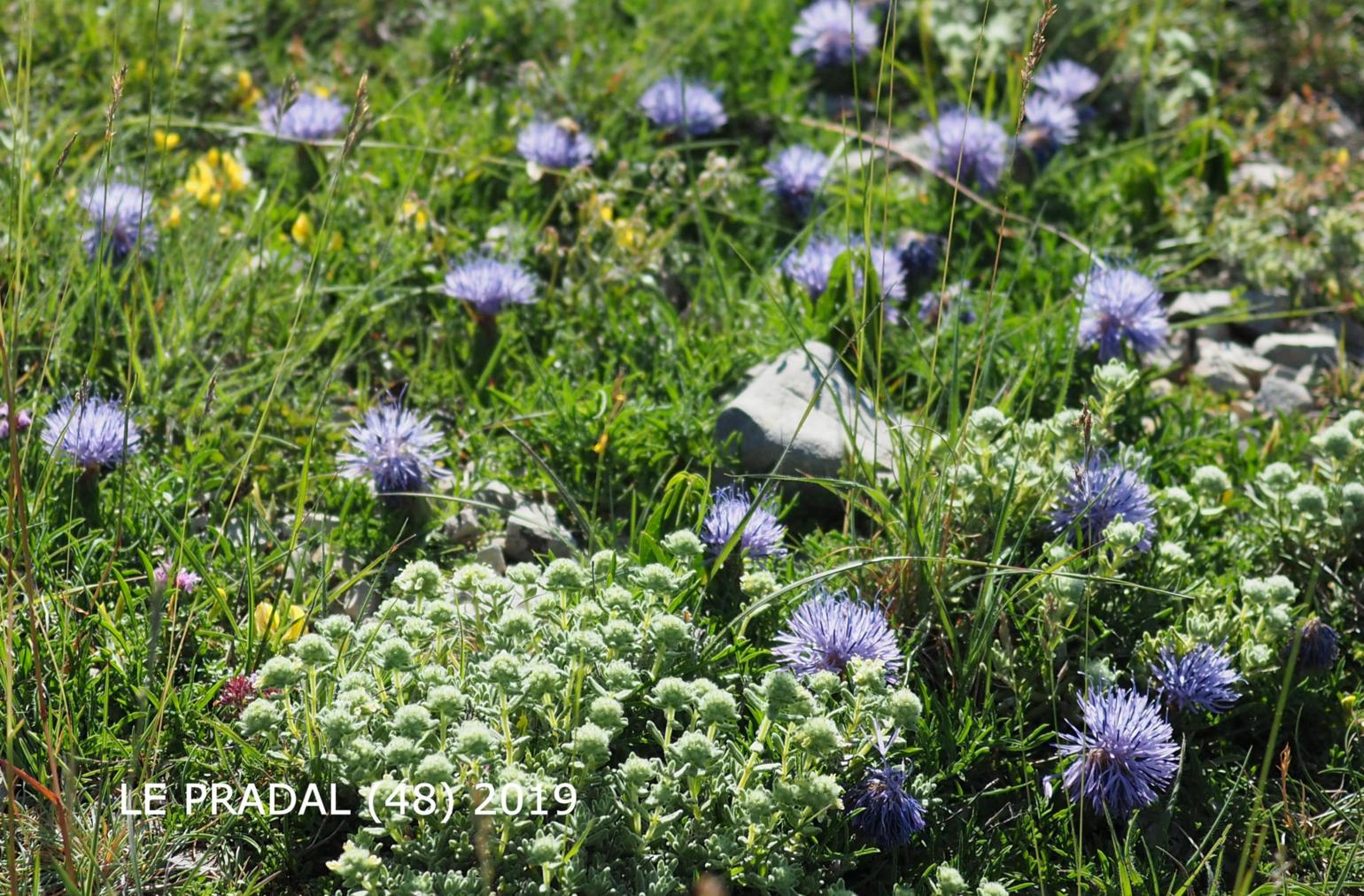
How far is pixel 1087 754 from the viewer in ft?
7.67

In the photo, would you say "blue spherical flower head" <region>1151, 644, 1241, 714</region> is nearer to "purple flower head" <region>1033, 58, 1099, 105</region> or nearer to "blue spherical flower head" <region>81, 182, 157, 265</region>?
"purple flower head" <region>1033, 58, 1099, 105</region>

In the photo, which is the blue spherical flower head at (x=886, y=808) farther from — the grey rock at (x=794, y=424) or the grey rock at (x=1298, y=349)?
the grey rock at (x=1298, y=349)

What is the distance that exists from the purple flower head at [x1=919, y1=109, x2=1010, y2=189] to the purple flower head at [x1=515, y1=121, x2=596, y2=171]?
1.08 meters

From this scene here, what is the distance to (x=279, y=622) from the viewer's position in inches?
98.0

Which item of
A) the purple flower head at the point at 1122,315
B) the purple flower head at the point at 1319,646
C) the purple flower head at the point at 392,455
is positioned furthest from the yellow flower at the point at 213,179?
the purple flower head at the point at 1319,646

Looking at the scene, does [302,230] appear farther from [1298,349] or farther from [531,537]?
[1298,349]

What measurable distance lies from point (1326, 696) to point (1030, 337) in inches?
46.5

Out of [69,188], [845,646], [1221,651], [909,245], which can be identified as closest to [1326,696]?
[1221,651]

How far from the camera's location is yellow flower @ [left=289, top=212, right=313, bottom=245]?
3.47m

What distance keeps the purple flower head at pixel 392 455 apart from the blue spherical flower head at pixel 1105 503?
1.35m

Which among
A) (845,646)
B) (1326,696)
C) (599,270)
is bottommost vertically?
(1326,696)

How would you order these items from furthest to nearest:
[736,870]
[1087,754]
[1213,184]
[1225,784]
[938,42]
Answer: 1. [938,42]
2. [1213,184]
3. [1225,784]
4. [1087,754]
5. [736,870]

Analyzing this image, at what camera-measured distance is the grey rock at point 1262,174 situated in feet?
13.9

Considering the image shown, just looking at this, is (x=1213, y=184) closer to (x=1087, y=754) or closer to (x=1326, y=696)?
(x=1326, y=696)
